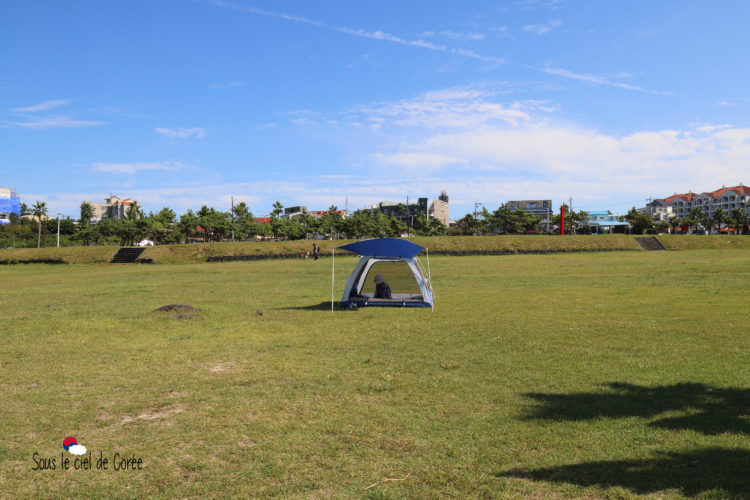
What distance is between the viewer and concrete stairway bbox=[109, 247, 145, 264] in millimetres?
54625

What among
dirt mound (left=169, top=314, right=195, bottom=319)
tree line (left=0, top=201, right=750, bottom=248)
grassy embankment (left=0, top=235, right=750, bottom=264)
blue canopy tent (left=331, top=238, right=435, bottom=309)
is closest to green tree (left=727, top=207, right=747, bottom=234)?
tree line (left=0, top=201, right=750, bottom=248)

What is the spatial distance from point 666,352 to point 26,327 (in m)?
14.9

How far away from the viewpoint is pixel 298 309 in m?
16.3

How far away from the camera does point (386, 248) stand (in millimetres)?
16281

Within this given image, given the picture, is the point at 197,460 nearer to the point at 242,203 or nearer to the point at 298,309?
the point at 298,309

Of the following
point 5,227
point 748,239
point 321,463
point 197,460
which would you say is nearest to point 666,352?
point 321,463

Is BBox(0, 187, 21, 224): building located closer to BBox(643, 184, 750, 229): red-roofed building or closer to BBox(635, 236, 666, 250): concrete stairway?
BBox(635, 236, 666, 250): concrete stairway

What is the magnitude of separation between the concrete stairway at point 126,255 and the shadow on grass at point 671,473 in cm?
5627

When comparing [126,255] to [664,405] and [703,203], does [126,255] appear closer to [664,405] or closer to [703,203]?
[664,405]

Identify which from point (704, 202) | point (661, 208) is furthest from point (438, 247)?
point (661, 208)

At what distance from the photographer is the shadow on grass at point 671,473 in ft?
14.9

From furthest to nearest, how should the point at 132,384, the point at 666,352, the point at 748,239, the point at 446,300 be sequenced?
the point at 748,239, the point at 446,300, the point at 666,352, the point at 132,384

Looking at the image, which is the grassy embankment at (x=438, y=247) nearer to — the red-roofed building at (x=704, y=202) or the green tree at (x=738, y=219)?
the green tree at (x=738, y=219)

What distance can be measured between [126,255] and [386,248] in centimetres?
4889
